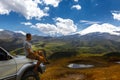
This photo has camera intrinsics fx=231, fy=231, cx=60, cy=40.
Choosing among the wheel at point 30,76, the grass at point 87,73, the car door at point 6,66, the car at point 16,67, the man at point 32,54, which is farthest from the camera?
the grass at point 87,73

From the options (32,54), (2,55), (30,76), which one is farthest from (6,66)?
(32,54)

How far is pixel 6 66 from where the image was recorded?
35.1 ft

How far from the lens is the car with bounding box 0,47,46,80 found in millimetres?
10562

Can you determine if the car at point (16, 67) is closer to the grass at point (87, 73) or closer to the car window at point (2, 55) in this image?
the car window at point (2, 55)

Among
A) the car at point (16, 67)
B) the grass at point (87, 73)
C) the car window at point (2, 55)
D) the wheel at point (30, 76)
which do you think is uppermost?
the car window at point (2, 55)

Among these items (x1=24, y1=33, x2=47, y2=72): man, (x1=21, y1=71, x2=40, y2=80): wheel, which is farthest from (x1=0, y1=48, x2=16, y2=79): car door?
(x1=24, y1=33, x2=47, y2=72): man

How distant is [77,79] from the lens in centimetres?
2506

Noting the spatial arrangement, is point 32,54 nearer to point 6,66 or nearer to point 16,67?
point 16,67

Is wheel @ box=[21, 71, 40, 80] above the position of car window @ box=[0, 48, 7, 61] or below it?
below

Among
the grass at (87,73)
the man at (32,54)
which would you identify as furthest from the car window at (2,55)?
the grass at (87,73)

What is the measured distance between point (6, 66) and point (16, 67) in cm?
89

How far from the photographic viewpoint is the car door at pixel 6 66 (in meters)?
10.4

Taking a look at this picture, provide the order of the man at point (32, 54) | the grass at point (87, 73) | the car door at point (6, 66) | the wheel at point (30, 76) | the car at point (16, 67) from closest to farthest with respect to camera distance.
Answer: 1. the car door at point (6, 66)
2. the car at point (16, 67)
3. the wheel at point (30, 76)
4. the man at point (32, 54)
5. the grass at point (87, 73)

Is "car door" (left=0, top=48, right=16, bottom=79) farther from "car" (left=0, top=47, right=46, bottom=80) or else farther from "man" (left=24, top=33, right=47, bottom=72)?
"man" (left=24, top=33, right=47, bottom=72)
